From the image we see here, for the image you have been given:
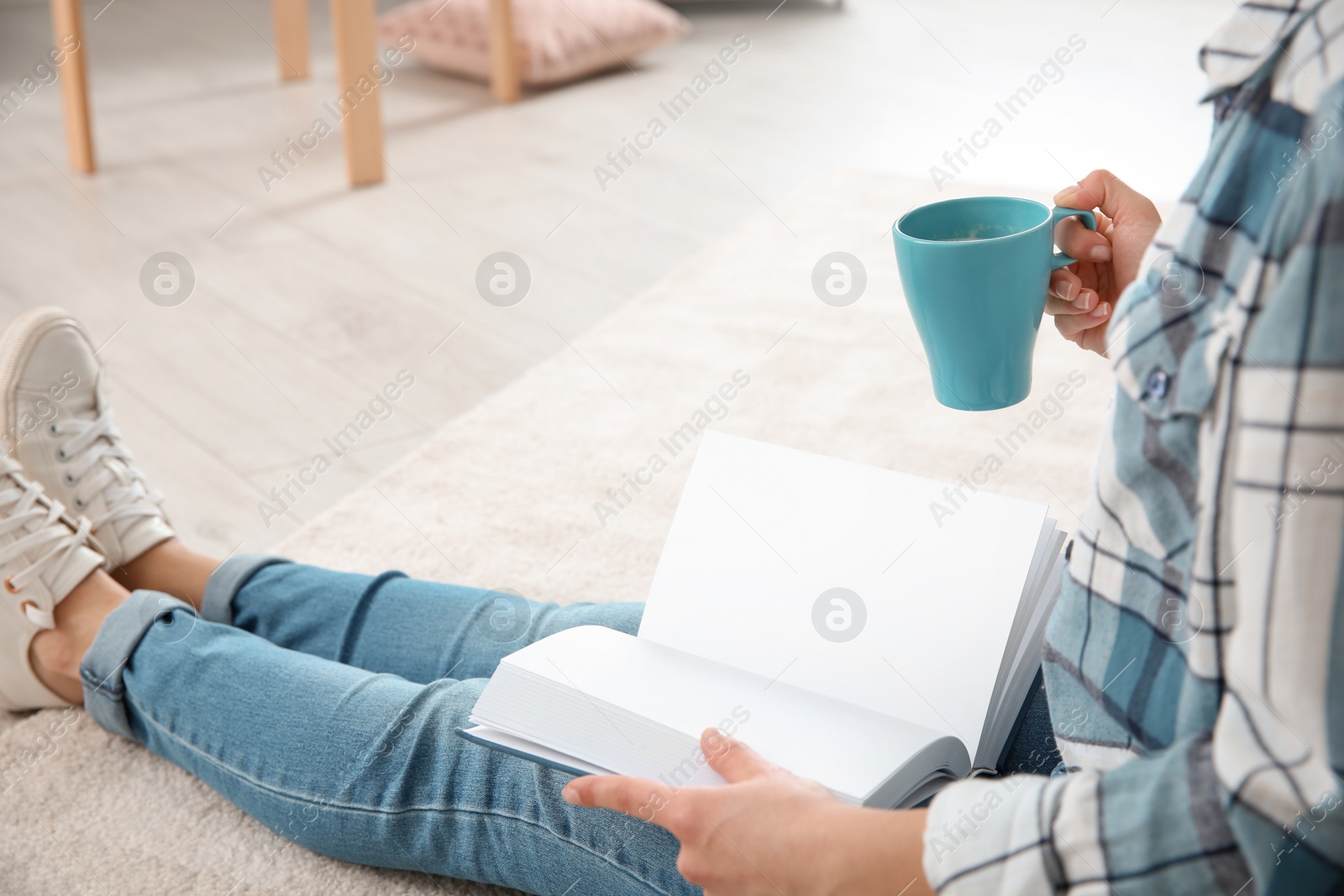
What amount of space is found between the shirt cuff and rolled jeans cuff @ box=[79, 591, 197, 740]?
0.53 m

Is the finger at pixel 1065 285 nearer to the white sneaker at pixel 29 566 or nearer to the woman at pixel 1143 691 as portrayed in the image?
the woman at pixel 1143 691

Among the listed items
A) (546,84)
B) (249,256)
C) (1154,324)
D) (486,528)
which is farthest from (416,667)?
(546,84)

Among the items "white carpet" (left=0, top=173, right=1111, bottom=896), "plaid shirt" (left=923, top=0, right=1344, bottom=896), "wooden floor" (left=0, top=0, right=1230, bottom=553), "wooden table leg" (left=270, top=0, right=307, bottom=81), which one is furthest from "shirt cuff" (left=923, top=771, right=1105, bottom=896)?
"wooden table leg" (left=270, top=0, right=307, bottom=81)

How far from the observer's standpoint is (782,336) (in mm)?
1448

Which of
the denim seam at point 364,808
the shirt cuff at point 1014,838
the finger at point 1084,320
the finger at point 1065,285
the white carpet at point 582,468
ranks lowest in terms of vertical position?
the white carpet at point 582,468

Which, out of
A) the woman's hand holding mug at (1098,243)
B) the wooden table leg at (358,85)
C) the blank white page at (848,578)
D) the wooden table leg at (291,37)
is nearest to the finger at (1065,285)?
the woman's hand holding mug at (1098,243)

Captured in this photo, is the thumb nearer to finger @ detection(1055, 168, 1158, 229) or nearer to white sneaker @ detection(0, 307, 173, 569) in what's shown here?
finger @ detection(1055, 168, 1158, 229)

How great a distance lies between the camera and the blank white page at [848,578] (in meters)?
0.57

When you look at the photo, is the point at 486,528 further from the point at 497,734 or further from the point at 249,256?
the point at 249,256

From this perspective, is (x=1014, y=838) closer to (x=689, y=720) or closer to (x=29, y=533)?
(x=689, y=720)

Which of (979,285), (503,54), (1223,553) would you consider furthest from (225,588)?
(503,54)

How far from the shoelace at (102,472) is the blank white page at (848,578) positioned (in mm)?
496

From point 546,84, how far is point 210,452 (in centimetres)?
142

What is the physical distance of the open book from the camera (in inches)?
21.6
